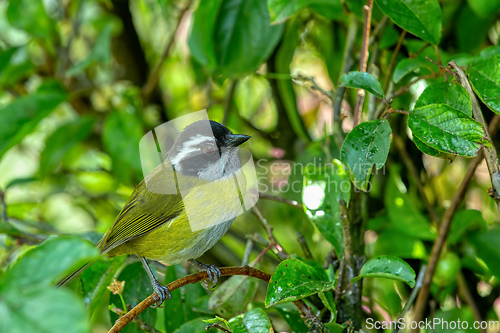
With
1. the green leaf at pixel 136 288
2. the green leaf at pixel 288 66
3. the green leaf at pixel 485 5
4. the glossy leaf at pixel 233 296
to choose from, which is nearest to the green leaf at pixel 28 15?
the green leaf at pixel 288 66

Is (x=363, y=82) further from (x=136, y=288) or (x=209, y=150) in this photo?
(x=136, y=288)

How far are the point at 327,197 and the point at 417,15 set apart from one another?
0.66 meters

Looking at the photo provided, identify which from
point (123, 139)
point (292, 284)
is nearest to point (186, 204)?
point (292, 284)

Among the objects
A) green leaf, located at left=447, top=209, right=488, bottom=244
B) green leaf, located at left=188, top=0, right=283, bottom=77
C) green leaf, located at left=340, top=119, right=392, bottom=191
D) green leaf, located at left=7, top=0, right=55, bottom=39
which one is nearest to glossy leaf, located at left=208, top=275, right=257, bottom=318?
green leaf, located at left=340, top=119, right=392, bottom=191

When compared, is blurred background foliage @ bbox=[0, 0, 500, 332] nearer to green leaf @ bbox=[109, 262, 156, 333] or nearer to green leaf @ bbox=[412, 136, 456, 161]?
green leaf @ bbox=[109, 262, 156, 333]

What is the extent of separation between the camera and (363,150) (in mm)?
1319

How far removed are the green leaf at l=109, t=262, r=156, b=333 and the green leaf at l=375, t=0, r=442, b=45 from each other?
132cm

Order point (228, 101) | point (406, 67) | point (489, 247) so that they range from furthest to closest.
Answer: point (228, 101), point (489, 247), point (406, 67)

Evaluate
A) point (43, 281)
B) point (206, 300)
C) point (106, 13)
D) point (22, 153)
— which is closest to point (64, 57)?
point (106, 13)

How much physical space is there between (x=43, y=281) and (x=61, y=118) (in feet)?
10.9

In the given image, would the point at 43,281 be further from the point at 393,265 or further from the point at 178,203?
the point at 178,203

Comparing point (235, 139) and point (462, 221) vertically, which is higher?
point (235, 139)

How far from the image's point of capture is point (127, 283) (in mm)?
1900

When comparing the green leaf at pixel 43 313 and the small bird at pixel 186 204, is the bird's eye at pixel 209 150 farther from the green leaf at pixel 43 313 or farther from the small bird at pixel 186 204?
the green leaf at pixel 43 313
